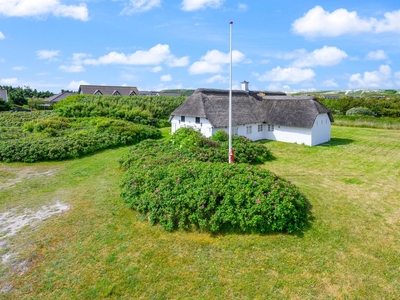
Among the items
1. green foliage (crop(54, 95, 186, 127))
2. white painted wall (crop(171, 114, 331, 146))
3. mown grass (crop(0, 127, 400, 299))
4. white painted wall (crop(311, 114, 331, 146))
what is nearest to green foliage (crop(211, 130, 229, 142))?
white painted wall (crop(171, 114, 331, 146))

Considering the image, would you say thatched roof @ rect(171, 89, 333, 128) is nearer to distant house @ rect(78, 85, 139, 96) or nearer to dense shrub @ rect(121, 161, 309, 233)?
dense shrub @ rect(121, 161, 309, 233)

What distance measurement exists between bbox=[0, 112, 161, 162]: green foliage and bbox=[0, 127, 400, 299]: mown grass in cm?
567

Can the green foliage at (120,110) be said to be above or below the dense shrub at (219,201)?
above

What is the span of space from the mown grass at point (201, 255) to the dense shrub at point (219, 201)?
33 cm

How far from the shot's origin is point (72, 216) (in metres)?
9.42

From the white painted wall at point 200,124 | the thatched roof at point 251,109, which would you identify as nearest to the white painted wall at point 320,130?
the thatched roof at point 251,109

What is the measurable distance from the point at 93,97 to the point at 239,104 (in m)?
24.4

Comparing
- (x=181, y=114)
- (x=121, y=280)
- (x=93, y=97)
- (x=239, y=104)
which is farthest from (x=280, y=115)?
(x=93, y=97)

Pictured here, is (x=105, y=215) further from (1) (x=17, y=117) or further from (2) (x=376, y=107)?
(2) (x=376, y=107)

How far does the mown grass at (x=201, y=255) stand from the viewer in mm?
5961

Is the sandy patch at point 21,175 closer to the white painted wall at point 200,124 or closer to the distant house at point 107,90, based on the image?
the white painted wall at point 200,124

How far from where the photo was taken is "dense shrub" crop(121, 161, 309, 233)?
318 inches

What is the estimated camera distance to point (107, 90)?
5884cm

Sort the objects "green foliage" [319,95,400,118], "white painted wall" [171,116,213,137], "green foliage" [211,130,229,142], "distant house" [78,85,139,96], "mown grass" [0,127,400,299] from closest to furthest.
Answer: "mown grass" [0,127,400,299] < "green foliage" [211,130,229,142] < "white painted wall" [171,116,213,137] < "green foliage" [319,95,400,118] < "distant house" [78,85,139,96]
